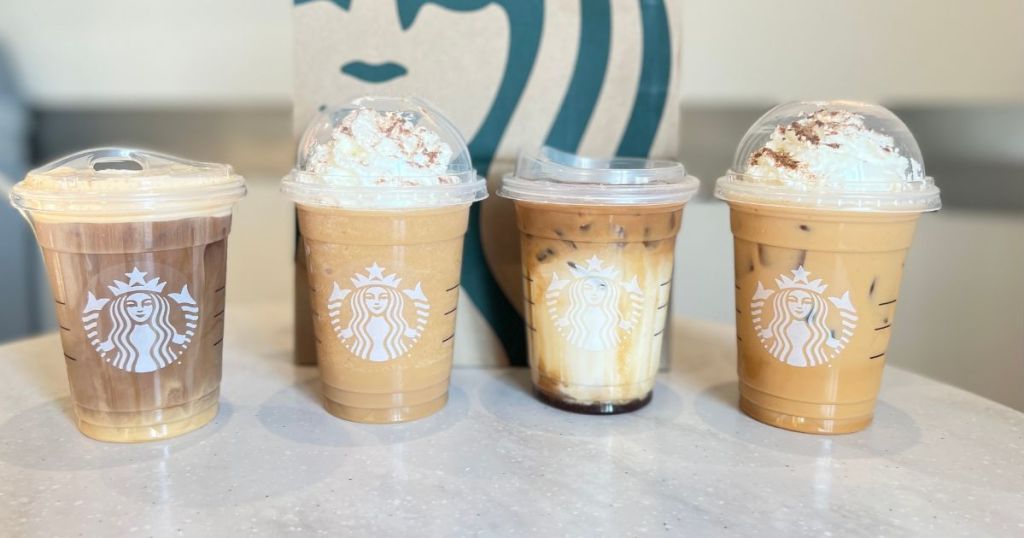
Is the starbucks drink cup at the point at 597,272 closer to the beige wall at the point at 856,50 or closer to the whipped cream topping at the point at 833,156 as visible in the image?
the whipped cream topping at the point at 833,156

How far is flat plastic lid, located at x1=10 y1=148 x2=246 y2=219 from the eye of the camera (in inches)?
36.2

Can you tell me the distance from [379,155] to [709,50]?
1279 millimetres

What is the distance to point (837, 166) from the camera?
1.01 meters

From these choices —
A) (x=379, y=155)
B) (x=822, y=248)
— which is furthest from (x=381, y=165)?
(x=822, y=248)

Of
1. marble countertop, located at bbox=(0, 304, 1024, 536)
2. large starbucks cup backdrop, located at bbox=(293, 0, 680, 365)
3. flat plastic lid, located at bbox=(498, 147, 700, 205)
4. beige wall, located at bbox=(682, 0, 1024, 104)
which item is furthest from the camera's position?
beige wall, located at bbox=(682, 0, 1024, 104)

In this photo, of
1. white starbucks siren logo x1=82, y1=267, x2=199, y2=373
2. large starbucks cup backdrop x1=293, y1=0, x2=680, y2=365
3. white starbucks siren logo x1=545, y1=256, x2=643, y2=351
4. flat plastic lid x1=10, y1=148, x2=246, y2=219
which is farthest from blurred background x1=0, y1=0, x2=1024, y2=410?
white starbucks siren logo x1=82, y1=267, x2=199, y2=373

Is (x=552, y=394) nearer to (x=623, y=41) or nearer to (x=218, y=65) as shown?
(x=623, y=41)

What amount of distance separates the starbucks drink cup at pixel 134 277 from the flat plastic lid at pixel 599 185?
0.41 metres

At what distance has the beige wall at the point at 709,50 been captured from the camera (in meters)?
1.88

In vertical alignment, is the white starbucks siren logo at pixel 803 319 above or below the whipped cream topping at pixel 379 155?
below

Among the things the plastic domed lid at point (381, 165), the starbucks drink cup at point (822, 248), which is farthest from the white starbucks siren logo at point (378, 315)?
the starbucks drink cup at point (822, 248)

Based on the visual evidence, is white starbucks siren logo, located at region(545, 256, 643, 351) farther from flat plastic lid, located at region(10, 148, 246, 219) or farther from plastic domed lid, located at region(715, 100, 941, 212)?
flat plastic lid, located at region(10, 148, 246, 219)

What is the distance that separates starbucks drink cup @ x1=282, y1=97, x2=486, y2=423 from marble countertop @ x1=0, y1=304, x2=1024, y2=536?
2.7 inches

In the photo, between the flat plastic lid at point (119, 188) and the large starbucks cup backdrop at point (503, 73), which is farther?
the large starbucks cup backdrop at point (503, 73)
